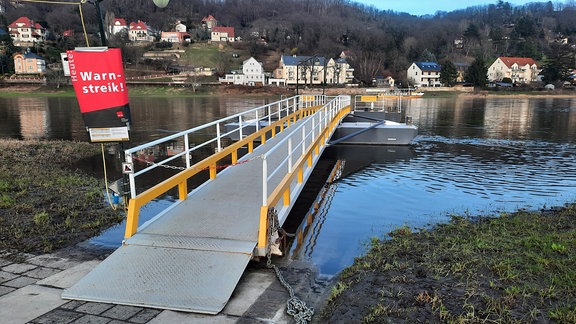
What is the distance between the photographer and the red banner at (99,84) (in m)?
6.85

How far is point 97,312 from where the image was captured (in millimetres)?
4180

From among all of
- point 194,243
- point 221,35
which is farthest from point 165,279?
point 221,35

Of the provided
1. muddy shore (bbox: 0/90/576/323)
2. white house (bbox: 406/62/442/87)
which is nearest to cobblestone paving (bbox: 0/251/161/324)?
muddy shore (bbox: 0/90/576/323)

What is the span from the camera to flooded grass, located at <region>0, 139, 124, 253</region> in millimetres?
6516

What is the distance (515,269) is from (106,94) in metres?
6.58

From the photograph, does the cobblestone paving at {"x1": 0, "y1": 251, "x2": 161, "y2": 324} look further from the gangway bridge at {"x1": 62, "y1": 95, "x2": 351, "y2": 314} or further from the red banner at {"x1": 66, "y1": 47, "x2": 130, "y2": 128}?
the red banner at {"x1": 66, "y1": 47, "x2": 130, "y2": 128}

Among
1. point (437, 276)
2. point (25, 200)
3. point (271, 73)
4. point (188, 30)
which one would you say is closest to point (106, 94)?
point (25, 200)

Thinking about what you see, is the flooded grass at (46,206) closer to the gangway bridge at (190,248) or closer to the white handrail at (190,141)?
the white handrail at (190,141)

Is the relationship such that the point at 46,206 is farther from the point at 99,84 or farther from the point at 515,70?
the point at 515,70

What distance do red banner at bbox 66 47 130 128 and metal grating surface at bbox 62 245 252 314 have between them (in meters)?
2.66

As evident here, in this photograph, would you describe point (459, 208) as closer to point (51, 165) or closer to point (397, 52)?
point (51, 165)

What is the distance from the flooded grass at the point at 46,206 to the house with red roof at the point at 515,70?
5445 inches

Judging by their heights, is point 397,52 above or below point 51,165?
above

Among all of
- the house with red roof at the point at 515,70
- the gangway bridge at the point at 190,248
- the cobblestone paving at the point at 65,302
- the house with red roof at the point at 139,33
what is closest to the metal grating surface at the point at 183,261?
the gangway bridge at the point at 190,248
